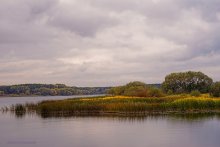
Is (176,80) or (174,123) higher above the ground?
(176,80)

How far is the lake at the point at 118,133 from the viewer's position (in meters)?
24.6

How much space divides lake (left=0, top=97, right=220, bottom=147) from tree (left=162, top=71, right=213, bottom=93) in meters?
41.3

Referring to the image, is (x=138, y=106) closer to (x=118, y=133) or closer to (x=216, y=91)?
(x=118, y=133)

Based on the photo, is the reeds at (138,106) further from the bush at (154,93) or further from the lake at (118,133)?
the bush at (154,93)

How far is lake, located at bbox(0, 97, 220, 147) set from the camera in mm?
24625

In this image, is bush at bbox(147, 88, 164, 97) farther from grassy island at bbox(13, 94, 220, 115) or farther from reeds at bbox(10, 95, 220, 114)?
grassy island at bbox(13, 94, 220, 115)

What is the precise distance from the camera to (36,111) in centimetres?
5216

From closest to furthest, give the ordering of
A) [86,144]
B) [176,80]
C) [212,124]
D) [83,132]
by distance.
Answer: [86,144] → [83,132] → [212,124] → [176,80]

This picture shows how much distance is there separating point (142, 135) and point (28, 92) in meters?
141

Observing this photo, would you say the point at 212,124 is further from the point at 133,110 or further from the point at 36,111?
the point at 36,111

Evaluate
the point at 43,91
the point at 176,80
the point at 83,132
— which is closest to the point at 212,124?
the point at 83,132

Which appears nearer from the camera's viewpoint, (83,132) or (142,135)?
(142,135)

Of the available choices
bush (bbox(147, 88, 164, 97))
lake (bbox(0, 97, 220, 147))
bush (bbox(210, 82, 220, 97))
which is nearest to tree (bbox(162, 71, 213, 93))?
bush (bbox(210, 82, 220, 97))

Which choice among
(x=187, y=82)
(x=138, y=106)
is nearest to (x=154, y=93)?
(x=138, y=106)
